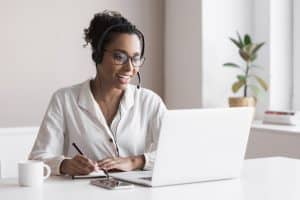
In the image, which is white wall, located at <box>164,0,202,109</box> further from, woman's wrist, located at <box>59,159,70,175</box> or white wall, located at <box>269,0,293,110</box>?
woman's wrist, located at <box>59,159,70,175</box>

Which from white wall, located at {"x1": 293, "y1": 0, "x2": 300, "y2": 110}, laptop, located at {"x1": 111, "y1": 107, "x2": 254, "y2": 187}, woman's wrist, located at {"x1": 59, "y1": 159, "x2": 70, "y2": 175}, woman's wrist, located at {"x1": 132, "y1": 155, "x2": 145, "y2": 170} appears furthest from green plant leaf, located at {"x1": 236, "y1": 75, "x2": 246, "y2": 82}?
woman's wrist, located at {"x1": 59, "y1": 159, "x2": 70, "y2": 175}

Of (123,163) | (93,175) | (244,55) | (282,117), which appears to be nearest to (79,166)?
(93,175)

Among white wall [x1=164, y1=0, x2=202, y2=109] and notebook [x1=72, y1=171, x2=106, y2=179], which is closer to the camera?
notebook [x1=72, y1=171, x2=106, y2=179]

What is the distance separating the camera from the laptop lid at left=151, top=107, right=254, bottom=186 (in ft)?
5.68

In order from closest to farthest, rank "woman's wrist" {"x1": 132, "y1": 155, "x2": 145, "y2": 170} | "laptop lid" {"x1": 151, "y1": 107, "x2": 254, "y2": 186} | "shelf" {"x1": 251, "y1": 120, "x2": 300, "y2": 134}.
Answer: "laptop lid" {"x1": 151, "y1": 107, "x2": 254, "y2": 186} < "woman's wrist" {"x1": 132, "y1": 155, "x2": 145, "y2": 170} < "shelf" {"x1": 251, "y1": 120, "x2": 300, "y2": 134}

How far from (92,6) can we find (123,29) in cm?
147

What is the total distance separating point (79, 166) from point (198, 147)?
16.1 inches

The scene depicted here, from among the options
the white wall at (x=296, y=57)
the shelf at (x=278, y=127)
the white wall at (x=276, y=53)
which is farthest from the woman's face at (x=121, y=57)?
the white wall at (x=296, y=57)

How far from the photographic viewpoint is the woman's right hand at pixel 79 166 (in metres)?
1.90

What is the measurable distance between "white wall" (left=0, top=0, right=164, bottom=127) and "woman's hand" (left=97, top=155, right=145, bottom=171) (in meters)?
1.50

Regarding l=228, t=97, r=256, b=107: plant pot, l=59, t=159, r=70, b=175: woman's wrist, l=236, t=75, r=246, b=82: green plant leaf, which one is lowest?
Answer: l=59, t=159, r=70, b=175: woman's wrist

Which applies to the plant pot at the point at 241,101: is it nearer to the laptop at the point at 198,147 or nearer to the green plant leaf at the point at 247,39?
the green plant leaf at the point at 247,39

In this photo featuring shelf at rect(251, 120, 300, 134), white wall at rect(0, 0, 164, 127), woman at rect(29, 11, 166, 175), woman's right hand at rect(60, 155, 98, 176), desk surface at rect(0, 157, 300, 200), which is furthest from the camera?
white wall at rect(0, 0, 164, 127)

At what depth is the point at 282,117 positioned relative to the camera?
349cm
